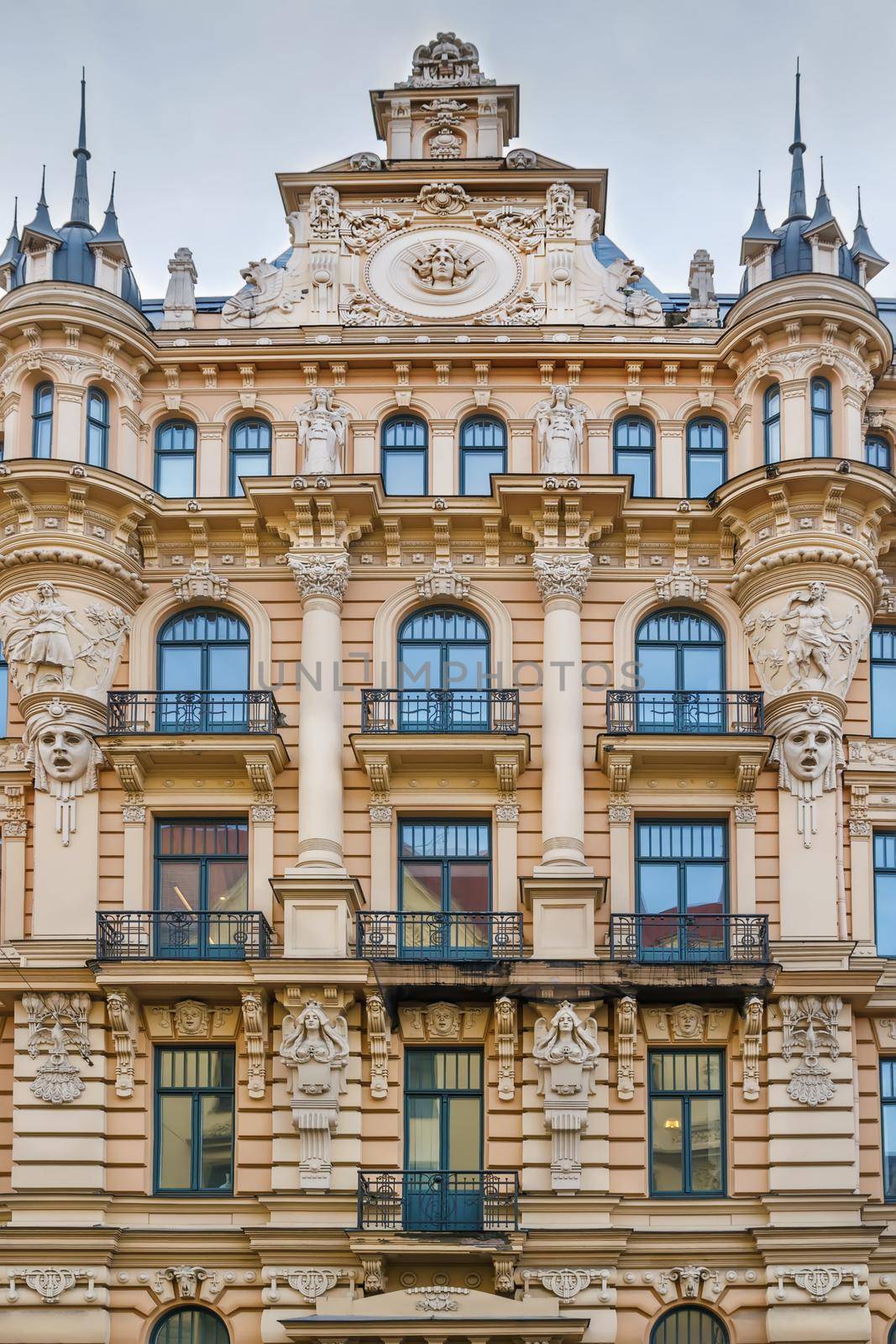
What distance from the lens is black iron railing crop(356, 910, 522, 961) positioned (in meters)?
34.6

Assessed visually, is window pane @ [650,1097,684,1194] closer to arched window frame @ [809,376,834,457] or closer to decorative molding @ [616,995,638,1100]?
decorative molding @ [616,995,638,1100]

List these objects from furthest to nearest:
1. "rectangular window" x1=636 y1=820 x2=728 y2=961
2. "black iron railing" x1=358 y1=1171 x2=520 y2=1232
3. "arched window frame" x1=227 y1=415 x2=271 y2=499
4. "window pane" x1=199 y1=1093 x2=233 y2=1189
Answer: "arched window frame" x1=227 y1=415 x2=271 y2=499
"rectangular window" x1=636 y1=820 x2=728 y2=961
"window pane" x1=199 y1=1093 x2=233 y2=1189
"black iron railing" x1=358 y1=1171 x2=520 y2=1232

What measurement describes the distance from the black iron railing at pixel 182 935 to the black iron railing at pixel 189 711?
3.09 metres

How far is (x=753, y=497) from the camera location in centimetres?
3638

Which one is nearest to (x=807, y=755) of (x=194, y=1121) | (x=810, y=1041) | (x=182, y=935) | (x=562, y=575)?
(x=810, y=1041)

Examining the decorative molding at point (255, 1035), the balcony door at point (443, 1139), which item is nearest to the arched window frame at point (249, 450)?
the decorative molding at point (255, 1035)

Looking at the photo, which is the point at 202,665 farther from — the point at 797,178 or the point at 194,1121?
the point at 797,178

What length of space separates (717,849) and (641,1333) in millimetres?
7839

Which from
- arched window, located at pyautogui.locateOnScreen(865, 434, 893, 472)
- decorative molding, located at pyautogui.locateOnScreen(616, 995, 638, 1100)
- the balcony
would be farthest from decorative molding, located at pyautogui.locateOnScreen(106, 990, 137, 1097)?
arched window, located at pyautogui.locateOnScreen(865, 434, 893, 472)

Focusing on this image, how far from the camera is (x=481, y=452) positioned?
37969 mm

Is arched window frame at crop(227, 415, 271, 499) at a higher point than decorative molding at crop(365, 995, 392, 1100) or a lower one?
higher

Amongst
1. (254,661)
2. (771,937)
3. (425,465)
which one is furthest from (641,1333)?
(425,465)

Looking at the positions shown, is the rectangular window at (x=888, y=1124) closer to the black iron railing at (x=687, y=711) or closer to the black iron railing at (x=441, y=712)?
the black iron railing at (x=687, y=711)

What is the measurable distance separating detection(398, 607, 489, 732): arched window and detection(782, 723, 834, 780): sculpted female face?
5.11 metres
